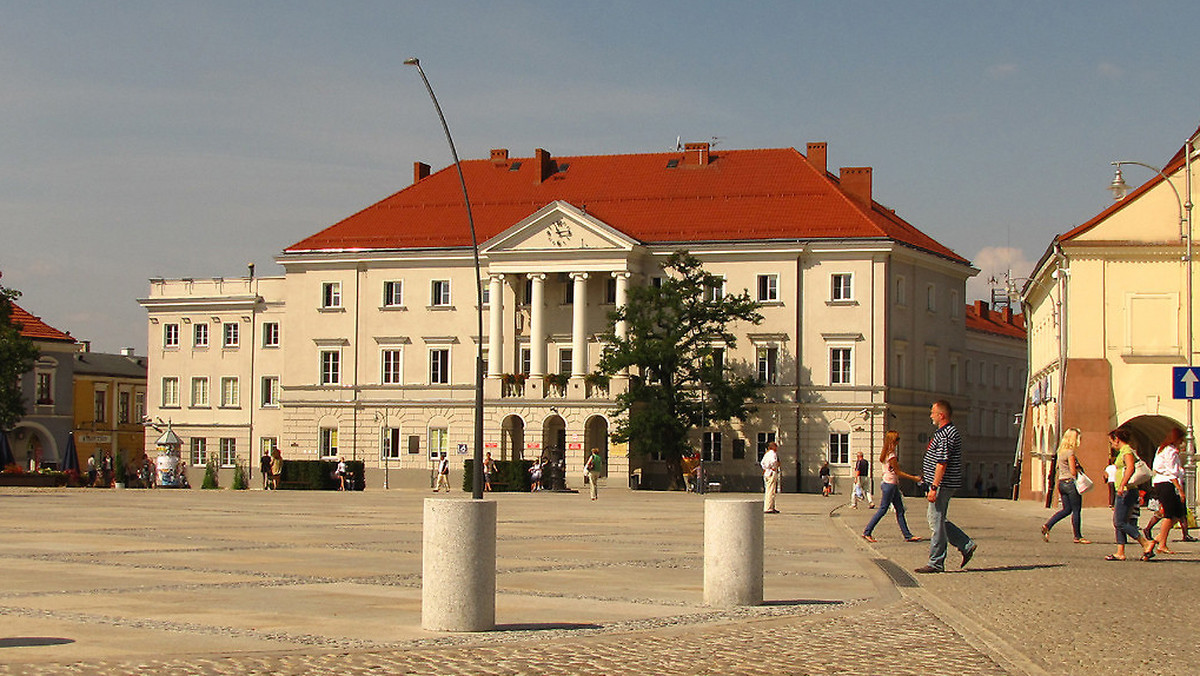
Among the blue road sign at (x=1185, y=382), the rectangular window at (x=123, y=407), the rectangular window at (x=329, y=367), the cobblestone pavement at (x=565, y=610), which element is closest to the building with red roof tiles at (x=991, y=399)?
the rectangular window at (x=329, y=367)

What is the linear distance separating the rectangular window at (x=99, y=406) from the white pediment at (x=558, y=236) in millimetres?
43067

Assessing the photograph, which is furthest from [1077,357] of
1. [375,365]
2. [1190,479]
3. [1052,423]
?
[375,365]

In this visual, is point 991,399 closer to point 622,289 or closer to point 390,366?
point 622,289

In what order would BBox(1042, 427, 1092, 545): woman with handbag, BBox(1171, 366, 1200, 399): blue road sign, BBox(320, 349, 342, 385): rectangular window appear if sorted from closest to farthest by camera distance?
BBox(1042, 427, 1092, 545): woman with handbag, BBox(1171, 366, 1200, 399): blue road sign, BBox(320, 349, 342, 385): rectangular window

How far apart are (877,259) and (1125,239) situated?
92.3 feet

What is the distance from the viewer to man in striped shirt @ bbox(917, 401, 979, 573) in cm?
1933

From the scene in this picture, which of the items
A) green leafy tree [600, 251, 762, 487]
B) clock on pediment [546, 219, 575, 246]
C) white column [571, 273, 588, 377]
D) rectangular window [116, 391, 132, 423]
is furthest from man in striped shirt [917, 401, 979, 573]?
rectangular window [116, 391, 132, 423]

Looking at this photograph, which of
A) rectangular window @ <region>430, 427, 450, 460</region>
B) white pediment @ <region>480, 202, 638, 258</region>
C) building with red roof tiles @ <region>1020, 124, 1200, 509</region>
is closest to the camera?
building with red roof tiles @ <region>1020, 124, 1200, 509</region>

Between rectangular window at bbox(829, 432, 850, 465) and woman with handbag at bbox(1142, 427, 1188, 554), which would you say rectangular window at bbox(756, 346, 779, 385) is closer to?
rectangular window at bbox(829, 432, 850, 465)

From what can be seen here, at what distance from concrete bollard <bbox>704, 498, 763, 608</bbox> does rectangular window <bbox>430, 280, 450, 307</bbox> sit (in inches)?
2789

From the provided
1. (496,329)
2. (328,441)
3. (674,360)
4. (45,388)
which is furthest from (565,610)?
(45,388)

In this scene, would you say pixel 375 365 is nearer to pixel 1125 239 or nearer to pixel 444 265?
pixel 444 265

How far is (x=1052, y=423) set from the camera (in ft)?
189

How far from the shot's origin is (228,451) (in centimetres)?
9531
